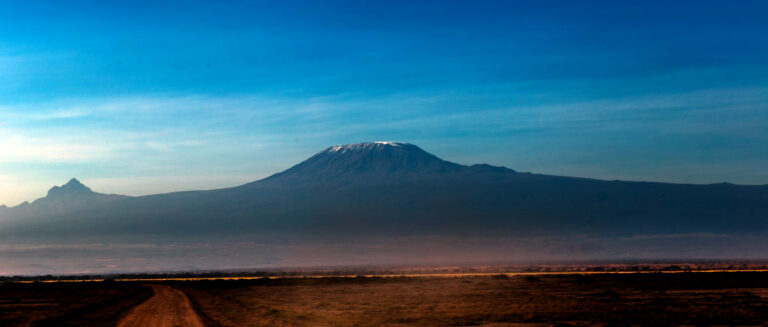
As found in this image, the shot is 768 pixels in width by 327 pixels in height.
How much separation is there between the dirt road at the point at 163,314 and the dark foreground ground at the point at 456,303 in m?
0.64

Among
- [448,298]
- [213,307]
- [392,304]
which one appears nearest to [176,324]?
[213,307]

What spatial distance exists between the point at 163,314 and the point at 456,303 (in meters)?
13.8

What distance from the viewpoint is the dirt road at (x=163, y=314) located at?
102 ft

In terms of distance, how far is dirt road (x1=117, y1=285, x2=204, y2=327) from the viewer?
102 ft

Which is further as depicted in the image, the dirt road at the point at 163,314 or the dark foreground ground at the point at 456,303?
the dark foreground ground at the point at 456,303

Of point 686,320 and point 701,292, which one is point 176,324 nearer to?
point 686,320

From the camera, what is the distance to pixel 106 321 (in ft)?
110

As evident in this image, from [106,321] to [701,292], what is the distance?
29.0 meters

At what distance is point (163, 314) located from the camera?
34.8 meters

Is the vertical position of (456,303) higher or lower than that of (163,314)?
higher

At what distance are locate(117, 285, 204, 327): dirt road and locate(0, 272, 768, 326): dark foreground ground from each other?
2.12ft

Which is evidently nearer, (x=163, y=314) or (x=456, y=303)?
(x=163, y=314)

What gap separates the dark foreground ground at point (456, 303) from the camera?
107 ft

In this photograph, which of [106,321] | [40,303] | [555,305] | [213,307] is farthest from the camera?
[40,303]
